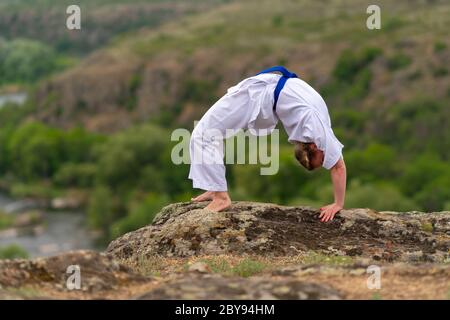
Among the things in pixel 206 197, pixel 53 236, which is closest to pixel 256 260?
pixel 206 197

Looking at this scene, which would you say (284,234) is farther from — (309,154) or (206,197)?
(206,197)

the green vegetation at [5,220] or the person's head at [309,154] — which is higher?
the person's head at [309,154]

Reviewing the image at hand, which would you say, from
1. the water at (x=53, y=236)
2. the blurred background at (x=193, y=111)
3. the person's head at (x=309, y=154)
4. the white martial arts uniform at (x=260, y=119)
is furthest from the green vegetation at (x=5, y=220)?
the person's head at (x=309, y=154)

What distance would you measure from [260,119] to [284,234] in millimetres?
1558

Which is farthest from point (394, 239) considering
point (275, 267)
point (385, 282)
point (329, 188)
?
point (329, 188)

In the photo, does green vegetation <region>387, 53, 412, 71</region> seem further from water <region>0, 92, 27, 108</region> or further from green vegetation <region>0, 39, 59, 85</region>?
water <region>0, 92, 27, 108</region>

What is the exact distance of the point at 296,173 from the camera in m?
93.9

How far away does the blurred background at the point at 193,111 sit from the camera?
91688mm

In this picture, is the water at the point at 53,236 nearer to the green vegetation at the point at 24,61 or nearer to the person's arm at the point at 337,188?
the green vegetation at the point at 24,61

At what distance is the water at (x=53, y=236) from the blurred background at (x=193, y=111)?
235mm
